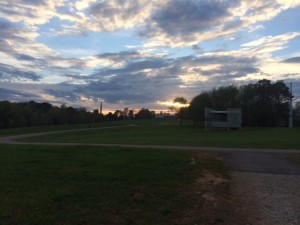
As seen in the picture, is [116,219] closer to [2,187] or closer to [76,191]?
[76,191]

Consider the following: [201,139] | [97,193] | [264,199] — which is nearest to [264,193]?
[264,199]

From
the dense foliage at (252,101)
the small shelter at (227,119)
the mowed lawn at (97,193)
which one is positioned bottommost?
the mowed lawn at (97,193)

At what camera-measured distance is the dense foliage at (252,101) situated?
3406 inches

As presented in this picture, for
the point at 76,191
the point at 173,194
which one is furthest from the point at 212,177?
the point at 76,191

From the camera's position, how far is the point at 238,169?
47.0 feet

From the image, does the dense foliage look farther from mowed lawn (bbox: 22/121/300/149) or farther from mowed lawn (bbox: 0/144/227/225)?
mowed lawn (bbox: 0/144/227/225)

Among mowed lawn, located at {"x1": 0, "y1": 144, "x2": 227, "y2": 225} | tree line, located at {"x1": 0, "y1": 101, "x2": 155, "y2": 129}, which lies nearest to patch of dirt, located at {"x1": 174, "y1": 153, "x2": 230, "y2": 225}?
mowed lawn, located at {"x1": 0, "y1": 144, "x2": 227, "y2": 225}

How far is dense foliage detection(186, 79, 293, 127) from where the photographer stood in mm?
86500

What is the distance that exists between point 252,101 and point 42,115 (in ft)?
179

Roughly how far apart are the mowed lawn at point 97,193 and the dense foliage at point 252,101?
241ft

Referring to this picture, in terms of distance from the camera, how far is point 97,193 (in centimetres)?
834

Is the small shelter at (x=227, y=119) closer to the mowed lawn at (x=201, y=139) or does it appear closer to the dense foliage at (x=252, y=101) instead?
the dense foliage at (x=252, y=101)

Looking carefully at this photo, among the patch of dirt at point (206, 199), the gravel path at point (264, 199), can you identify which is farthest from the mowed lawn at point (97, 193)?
the gravel path at point (264, 199)

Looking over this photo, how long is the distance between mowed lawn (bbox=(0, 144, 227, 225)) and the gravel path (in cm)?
69
